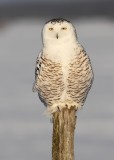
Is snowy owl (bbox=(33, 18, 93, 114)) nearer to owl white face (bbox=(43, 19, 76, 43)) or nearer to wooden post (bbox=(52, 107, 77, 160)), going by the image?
owl white face (bbox=(43, 19, 76, 43))

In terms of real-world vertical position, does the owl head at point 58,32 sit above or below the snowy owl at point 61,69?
above

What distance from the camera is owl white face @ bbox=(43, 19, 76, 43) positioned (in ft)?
23.5

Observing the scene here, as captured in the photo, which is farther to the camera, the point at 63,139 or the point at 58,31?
the point at 58,31

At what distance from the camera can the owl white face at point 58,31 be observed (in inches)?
282

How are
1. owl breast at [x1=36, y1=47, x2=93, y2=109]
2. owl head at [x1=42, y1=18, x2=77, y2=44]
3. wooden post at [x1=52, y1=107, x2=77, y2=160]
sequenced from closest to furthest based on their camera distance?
wooden post at [x1=52, y1=107, x2=77, y2=160], owl breast at [x1=36, y1=47, x2=93, y2=109], owl head at [x1=42, y1=18, x2=77, y2=44]

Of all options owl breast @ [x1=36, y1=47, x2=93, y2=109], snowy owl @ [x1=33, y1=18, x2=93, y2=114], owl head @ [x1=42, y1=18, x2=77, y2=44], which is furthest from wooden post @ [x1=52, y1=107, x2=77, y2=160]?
owl head @ [x1=42, y1=18, x2=77, y2=44]

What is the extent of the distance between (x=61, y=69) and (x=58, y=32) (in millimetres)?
479

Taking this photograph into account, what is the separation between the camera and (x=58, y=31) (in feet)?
23.5

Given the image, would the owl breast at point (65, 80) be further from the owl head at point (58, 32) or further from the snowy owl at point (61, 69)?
the owl head at point (58, 32)

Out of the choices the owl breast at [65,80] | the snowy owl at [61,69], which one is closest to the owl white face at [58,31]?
the snowy owl at [61,69]

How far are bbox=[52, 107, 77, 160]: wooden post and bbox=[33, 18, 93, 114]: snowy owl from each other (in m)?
0.57

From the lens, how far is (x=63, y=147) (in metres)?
6.19

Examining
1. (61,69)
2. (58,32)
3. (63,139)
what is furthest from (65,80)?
(63,139)

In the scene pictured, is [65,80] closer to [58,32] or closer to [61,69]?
[61,69]
